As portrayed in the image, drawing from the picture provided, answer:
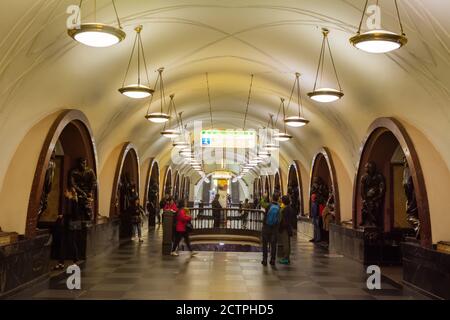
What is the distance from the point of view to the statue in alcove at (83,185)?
11.5 metres

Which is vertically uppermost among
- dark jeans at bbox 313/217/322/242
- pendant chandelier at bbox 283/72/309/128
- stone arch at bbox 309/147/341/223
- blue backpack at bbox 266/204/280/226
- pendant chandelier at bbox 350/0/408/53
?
pendant chandelier at bbox 283/72/309/128

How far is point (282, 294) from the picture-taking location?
772cm

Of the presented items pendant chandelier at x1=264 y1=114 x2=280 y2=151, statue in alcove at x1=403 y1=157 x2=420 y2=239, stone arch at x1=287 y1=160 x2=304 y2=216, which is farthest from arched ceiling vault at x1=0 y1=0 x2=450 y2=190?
stone arch at x1=287 y1=160 x2=304 y2=216

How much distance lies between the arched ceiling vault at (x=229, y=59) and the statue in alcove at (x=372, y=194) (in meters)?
1.12

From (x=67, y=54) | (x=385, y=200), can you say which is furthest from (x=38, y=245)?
(x=385, y=200)

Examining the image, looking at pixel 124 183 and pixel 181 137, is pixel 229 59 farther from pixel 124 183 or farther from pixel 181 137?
pixel 181 137

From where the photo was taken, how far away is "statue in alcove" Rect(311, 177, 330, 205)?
16.9m

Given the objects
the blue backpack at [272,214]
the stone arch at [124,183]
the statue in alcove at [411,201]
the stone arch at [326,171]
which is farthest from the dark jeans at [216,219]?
the statue in alcove at [411,201]

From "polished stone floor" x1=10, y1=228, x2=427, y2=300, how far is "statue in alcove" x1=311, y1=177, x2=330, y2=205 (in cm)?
447

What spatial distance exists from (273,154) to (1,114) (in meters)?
19.3

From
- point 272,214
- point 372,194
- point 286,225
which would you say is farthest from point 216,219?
point 272,214

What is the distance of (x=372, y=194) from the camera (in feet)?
38.7

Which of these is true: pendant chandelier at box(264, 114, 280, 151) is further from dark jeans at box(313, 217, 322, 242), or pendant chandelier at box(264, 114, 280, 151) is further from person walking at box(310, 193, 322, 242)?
dark jeans at box(313, 217, 322, 242)

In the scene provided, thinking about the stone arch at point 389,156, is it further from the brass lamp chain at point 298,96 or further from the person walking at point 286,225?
the person walking at point 286,225
